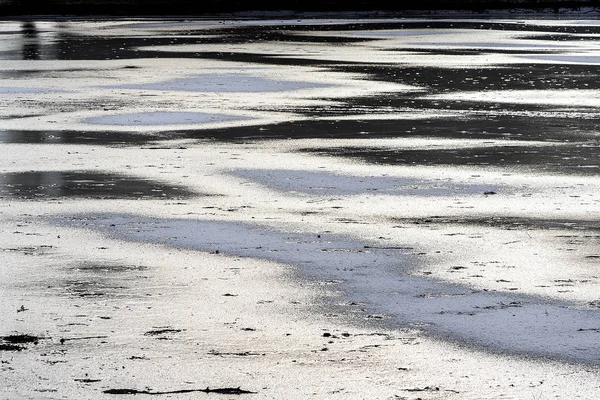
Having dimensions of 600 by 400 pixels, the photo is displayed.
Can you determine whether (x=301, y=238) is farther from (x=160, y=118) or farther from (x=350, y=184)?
(x=160, y=118)

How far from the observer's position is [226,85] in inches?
824

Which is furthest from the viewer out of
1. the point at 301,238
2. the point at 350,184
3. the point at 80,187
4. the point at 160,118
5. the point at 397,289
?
the point at 160,118

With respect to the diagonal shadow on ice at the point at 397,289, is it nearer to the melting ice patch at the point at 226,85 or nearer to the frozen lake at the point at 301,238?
the frozen lake at the point at 301,238

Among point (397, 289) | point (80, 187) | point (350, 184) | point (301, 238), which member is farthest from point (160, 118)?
point (397, 289)

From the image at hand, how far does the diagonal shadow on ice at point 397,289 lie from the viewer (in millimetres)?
6656

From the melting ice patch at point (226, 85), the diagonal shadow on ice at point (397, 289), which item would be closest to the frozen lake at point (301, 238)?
the diagonal shadow on ice at point (397, 289)

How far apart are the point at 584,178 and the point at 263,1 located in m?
54.4

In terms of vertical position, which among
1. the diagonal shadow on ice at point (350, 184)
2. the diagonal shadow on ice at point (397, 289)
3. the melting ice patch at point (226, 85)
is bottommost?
the melting ice patch at point (226, 85)

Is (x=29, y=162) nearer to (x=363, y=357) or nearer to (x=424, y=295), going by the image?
(x=424, y=295)

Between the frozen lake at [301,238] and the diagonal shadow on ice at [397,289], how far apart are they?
0.02 m

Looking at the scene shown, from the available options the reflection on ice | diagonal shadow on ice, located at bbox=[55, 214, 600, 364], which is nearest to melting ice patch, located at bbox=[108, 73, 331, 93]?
the reflection on ice

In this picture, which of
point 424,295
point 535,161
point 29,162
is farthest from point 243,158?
point 424,295

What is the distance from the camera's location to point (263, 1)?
213 feet

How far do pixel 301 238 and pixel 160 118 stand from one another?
25.2 feet
